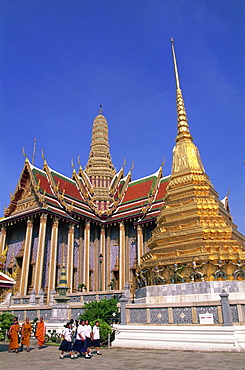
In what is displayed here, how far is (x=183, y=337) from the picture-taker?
9.08m

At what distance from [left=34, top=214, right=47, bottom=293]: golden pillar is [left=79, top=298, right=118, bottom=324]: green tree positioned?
404 inches

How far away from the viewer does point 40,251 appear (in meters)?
22.6

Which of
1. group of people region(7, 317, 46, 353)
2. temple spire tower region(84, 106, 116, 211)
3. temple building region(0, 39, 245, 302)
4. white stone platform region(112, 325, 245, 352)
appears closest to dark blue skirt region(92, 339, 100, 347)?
white stone platform region(112, 325, 245, 352)

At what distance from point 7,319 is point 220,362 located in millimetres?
9312

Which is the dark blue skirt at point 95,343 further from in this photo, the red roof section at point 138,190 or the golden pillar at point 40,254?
the red roof section at point 138,190

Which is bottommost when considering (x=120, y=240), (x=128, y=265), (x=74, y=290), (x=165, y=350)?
(x=165, y=350)

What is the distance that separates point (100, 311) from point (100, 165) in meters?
24.3

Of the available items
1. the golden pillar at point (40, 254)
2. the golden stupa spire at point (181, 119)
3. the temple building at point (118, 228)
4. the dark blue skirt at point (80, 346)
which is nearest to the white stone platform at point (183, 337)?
the dark blue skirt at point (80, 346)

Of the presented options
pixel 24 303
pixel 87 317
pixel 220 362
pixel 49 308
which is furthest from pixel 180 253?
pixel 24 303

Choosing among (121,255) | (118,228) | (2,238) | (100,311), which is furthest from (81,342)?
(118,228)

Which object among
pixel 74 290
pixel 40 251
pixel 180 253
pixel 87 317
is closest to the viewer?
pixel 87 317

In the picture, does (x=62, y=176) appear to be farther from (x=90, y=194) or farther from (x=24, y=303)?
(x=24, y=303)

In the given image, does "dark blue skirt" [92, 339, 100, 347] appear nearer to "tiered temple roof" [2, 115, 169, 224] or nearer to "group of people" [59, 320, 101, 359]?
"group of people" [59, 320, 101, 359]

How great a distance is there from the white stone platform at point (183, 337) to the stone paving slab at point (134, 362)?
418 mm
